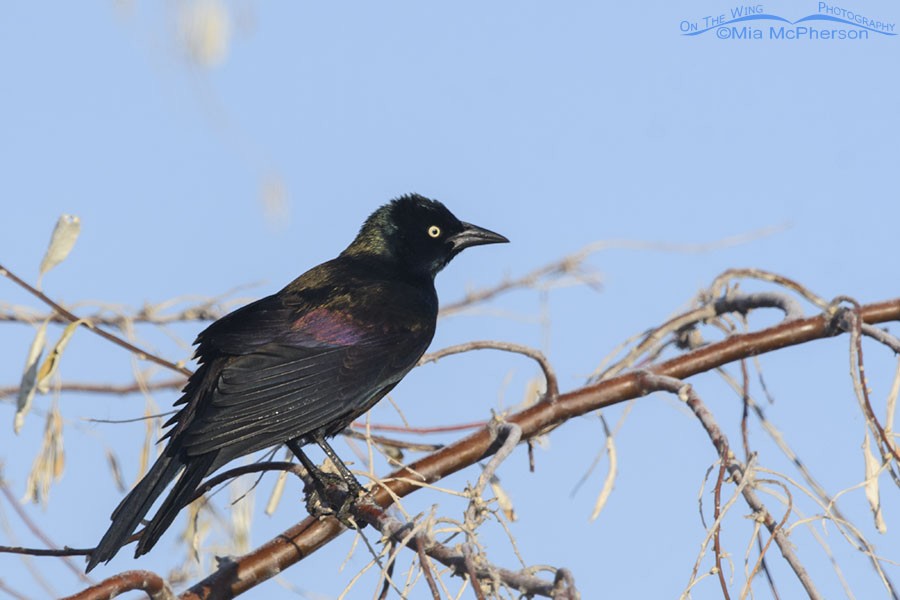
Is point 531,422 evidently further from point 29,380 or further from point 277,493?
point 29,380

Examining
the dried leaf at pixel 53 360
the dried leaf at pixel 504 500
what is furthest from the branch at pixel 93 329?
the dried leaf at pixel 504 500

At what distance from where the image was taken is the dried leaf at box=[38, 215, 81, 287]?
3.56 meters

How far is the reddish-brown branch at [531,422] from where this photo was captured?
11.8 feet

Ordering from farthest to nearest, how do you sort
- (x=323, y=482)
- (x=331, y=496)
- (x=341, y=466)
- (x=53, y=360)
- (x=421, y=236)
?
1. (x=421, y=236)
2. (x=341, y=466)
3. (x=323, y=482)
4. (x=331, y=496)
5. (x=53, y=360)

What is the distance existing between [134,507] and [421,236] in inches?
88.9

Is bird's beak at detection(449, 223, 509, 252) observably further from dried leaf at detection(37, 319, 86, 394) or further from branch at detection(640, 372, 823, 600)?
dried leaf at detection(37, 319, 86, 394)

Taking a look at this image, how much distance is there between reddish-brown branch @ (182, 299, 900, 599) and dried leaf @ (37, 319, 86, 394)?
0.78m

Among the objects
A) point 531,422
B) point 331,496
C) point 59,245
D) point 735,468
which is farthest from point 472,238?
point 735,468

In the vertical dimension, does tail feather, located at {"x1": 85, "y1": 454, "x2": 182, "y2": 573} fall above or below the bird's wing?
below

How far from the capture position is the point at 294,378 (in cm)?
414

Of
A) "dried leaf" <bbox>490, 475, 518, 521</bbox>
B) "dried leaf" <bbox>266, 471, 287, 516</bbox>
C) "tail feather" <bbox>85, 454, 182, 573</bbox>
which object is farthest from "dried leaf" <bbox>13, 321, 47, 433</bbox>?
"dried leaf" <bbox>490, 475, 518, 521</bbox>

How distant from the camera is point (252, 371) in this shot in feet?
13.3

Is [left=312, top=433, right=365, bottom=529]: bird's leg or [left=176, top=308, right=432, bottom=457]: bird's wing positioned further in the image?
[left=176, top=308, right=432, bottom=457]: bird's wing

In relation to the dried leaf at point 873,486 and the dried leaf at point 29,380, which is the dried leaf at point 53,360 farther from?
the dried leaf at point 873,486
